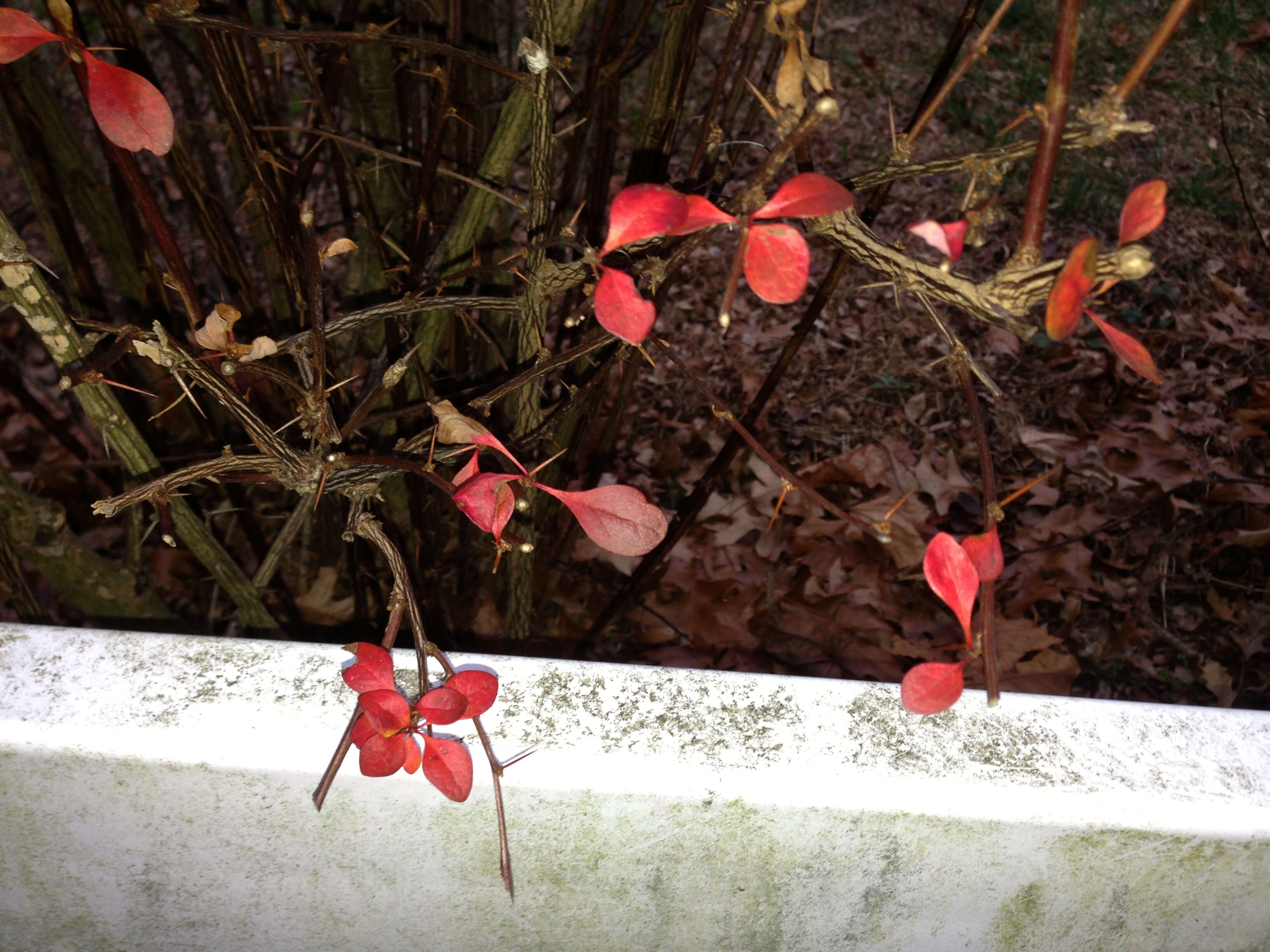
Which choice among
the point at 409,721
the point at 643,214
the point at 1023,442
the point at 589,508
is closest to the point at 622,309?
the point at 643,214

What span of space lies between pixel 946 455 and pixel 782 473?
4.85 ft

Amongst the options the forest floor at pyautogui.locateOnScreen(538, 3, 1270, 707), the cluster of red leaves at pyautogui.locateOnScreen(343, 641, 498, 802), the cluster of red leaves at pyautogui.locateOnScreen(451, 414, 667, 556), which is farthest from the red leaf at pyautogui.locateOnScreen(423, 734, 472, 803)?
the forest floor at pyautogui.locateOnScreen(538, 3, 1270, 707)

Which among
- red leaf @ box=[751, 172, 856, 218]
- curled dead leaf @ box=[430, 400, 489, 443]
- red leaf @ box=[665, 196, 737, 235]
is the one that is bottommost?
curled dead leaf @ box=[430, 400, 489, 443]

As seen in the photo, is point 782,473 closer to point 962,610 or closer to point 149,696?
point 962,610

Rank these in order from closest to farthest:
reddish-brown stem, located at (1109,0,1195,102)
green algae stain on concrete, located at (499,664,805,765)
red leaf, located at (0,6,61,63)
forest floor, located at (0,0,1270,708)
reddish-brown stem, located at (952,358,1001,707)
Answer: reddish-brown stem, located at (1109,0,1195,102) < red leaf, located at (0,6,61,63) < reddish-brown stem, located at (952,358,1001,707) < green algae stain on concrete, located at (499,664,805,765) < forest floor, located at (0,0,1270,708)

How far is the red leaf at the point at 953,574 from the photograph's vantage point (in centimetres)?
72

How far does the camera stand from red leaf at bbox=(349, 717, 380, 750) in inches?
30.2

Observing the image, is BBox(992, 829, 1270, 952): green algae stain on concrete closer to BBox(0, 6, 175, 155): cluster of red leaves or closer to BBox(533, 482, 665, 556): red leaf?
BBox(533, 482, 665, 556): red leaf

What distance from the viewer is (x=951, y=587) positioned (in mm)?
724

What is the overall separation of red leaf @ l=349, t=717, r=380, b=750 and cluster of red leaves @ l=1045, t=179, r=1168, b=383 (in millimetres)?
609

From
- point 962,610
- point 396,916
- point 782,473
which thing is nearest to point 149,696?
point 396,916

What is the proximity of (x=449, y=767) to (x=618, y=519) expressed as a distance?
26 cm

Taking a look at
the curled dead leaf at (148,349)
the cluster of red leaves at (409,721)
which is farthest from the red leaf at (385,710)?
the curled dead leaf at (148,349)

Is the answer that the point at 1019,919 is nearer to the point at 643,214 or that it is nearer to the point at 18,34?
the point at 643,214
